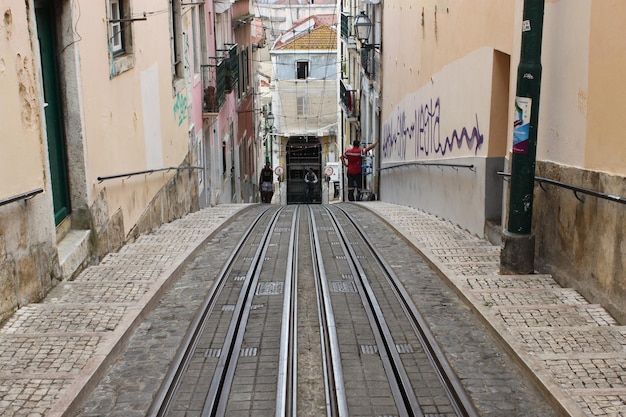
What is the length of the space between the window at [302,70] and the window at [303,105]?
1.29 meters

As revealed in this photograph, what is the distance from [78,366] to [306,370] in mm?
1649

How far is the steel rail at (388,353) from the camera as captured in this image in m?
4.71

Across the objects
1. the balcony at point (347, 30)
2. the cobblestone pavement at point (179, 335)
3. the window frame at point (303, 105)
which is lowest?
the cobblestone pavement at point (179, 335)

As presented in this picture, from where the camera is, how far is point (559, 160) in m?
6.90

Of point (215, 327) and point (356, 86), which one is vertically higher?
point (356, 86)

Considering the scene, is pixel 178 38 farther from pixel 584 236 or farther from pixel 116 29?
pixel 584 236

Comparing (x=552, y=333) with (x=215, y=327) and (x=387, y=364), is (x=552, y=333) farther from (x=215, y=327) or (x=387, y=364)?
(x=215, y=327)

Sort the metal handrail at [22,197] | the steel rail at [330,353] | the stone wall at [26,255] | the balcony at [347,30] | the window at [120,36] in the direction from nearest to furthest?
the steel rail at [330,353] < the metal handrail at [22,197] < the stone wall at [26,255] < the window at [120,36] < the balcony at [347,30]

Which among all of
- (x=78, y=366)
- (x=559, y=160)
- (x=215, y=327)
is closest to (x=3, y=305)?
(x=78, y=366)

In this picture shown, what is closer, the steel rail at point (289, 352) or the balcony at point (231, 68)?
the steel rail at point (289, 352)

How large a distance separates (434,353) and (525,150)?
254 centimetres

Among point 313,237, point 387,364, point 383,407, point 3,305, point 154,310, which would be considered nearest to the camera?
point 383,407

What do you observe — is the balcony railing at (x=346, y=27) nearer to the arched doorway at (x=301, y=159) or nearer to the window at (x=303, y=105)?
the window at (x=303, y=105)

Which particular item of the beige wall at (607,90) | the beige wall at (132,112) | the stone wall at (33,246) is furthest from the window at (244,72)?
the beige wall at (607,90)
